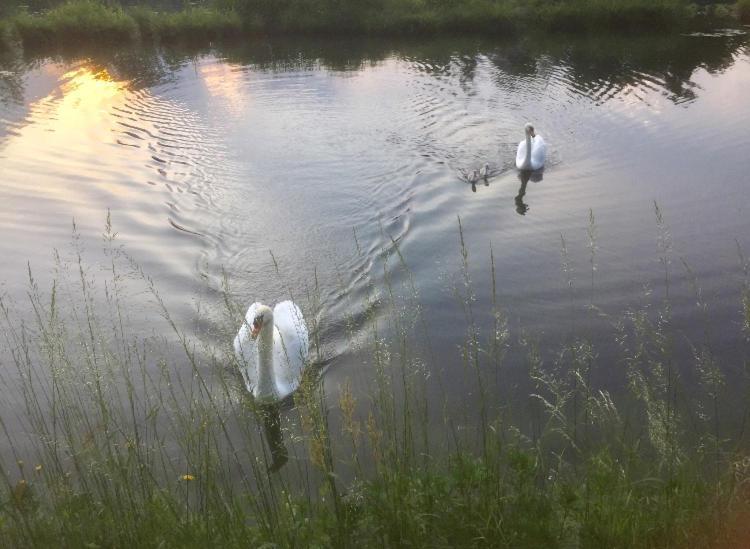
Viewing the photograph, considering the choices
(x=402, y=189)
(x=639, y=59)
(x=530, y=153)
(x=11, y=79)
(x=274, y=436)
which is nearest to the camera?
(x=274, y=436)

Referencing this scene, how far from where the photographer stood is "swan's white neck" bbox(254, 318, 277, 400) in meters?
5.61

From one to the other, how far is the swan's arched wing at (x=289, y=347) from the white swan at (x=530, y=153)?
5.97 meters

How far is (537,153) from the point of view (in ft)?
36.7

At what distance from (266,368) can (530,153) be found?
706 cm

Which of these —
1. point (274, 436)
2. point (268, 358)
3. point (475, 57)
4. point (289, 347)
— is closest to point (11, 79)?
point (475, 57)

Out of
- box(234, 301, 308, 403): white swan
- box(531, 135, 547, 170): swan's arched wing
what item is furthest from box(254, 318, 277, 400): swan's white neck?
box(531, 135, 547, 170): swan's arched wing

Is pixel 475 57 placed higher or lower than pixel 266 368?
higher

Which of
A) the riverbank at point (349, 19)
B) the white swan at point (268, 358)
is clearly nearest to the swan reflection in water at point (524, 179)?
the white swan at point (268, 358)

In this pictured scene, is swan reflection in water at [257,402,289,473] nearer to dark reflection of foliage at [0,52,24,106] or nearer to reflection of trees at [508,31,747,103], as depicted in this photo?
reflection of trees at [508,31,747,103]

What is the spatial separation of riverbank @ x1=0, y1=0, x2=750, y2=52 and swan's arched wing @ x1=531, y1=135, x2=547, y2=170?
14.3m

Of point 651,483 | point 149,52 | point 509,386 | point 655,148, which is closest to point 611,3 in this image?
point 655,148

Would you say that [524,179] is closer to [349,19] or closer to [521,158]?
[521,158]

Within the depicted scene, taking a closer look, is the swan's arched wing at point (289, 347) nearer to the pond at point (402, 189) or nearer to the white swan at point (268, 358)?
the white swan at point (268, 358)

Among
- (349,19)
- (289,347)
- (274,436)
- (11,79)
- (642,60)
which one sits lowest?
(274,436)
